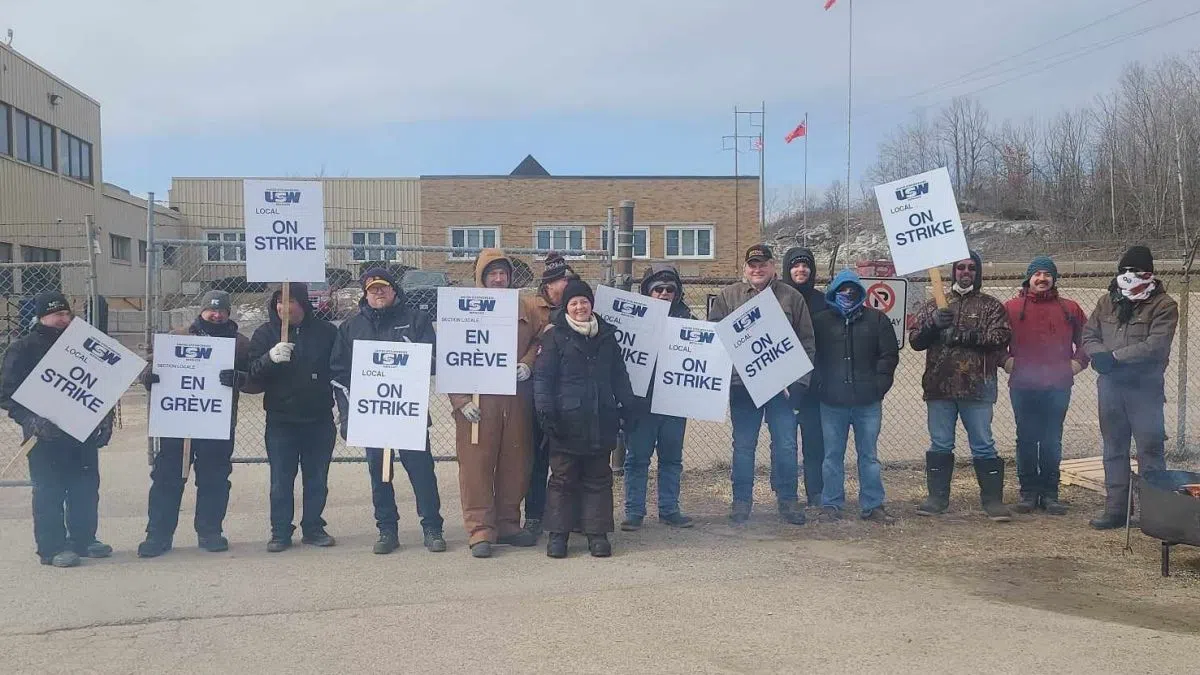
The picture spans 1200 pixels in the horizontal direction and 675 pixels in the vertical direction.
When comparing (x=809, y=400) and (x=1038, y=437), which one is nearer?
(x=809, y=400)

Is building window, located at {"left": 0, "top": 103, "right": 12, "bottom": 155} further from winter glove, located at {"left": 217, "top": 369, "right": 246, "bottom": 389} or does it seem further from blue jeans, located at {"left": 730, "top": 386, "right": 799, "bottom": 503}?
blue jeans, located at {"left": 730, "top": 386, "right": 799, "bottom": 503}

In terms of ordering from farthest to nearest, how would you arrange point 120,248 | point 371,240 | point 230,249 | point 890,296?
1. point 120,248
2. point 371,240
3. point 230,249
4. point 890,296

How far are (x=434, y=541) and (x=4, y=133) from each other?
2399 cm

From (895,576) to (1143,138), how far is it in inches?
2044

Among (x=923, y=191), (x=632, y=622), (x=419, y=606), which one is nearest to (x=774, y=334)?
(x=923, y=191)

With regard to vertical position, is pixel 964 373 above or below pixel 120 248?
below

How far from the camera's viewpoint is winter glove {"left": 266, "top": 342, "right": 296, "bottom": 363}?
21.1 ft

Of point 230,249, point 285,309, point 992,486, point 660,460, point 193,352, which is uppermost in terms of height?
point 230,249

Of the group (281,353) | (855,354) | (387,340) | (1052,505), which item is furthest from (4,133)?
(1052,505)

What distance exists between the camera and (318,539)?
686 cm

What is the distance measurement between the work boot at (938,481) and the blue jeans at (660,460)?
2.00m

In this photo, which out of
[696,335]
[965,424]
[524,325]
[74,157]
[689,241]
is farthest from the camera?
[689,241]

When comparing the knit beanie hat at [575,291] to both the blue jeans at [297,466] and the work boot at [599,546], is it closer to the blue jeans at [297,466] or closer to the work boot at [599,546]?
the work boot at [599,546]

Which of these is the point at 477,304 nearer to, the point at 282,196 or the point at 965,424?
the point at 282,196
